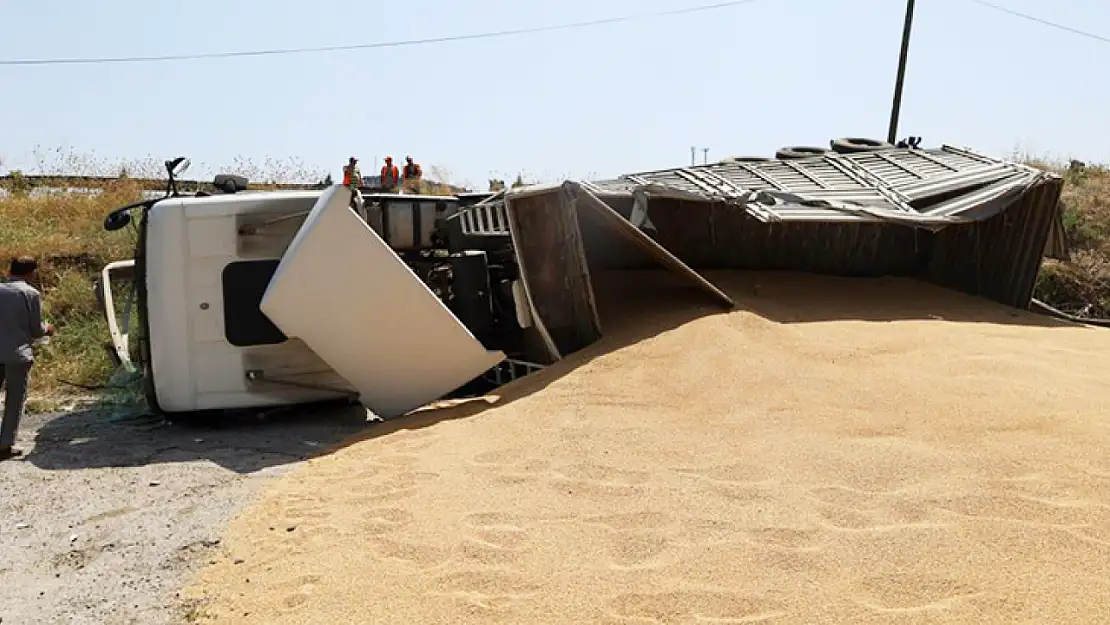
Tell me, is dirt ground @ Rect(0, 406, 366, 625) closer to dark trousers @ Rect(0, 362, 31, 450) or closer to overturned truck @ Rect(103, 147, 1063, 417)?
dark trousers @ Rect(0, 362, 31, 450)

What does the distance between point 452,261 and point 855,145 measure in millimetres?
5875

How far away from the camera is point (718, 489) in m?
4.16

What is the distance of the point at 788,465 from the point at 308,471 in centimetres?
264

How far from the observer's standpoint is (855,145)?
10891mm

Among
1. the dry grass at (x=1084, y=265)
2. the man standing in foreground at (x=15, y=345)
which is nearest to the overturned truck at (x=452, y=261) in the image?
the man standing in foreground at (x=15, y=345)

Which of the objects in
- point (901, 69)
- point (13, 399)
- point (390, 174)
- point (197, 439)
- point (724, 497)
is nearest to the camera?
point (724, 497)

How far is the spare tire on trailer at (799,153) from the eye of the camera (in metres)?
10.4

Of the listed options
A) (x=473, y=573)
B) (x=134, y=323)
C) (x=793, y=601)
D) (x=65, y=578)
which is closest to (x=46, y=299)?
(x=134, y=323)

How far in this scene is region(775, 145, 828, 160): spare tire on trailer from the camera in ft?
34.1

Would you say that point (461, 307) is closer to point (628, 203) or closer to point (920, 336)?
point (628, 203)

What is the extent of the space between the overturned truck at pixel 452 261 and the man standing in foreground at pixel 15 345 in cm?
68

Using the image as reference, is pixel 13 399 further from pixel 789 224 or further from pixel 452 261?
pixel 789 224

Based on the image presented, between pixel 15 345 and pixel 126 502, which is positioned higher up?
pixel 15 345

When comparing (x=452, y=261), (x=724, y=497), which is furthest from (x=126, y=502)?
(x=452, y=261)
